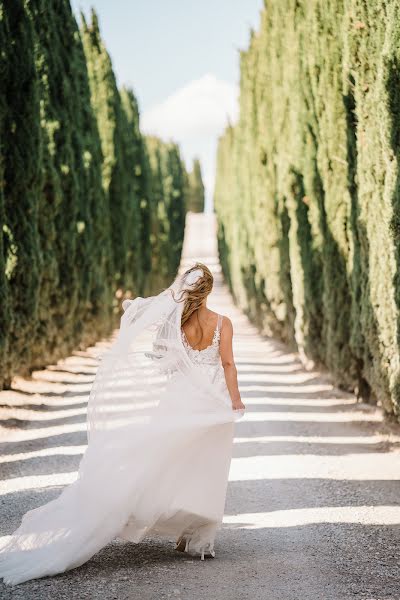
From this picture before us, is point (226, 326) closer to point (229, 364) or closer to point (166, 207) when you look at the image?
point (229, 364)

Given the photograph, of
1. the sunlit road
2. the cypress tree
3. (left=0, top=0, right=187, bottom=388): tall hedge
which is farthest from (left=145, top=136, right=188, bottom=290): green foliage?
the sunlit road

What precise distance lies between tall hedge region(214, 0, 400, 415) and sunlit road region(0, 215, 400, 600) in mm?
767

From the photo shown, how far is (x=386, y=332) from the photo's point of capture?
796 cm

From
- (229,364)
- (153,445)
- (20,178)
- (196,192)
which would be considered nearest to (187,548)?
(153,445)

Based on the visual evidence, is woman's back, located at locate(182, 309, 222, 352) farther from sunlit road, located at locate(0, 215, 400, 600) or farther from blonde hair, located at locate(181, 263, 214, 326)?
sunlit road, located at locate(0, 215, 400, 600)

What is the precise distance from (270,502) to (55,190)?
880 cm

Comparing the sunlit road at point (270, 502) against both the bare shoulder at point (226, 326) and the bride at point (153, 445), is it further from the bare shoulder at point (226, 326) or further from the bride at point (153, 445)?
the bare shoulder at point (226, 326)

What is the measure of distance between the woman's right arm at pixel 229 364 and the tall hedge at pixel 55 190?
5401 millimetres

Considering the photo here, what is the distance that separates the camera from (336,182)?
11094mm

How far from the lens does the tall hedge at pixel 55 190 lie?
10.9 meters

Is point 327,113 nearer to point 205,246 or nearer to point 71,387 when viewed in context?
point 71,387

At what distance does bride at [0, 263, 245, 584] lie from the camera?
413 cm

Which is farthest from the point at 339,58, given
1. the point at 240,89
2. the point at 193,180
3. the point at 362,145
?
the point at 193,180

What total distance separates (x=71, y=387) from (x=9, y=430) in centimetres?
357
